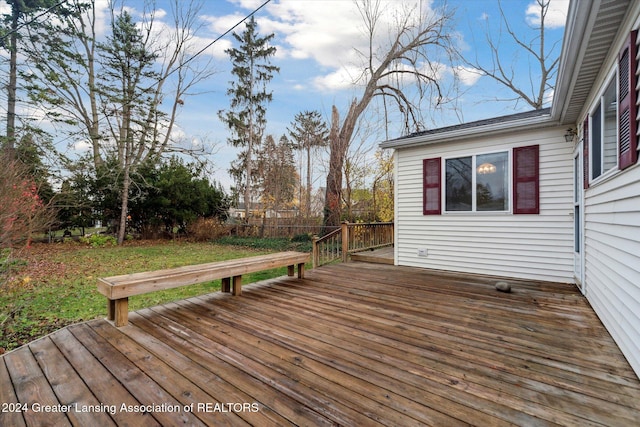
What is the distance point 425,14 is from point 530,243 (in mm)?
8593

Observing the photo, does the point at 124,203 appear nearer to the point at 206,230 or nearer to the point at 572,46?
the point at 206,230

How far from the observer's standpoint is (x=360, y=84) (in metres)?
10.4

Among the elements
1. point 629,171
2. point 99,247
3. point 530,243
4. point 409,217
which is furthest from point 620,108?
point 99,247

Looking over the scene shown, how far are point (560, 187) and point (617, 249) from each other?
8.41 ft

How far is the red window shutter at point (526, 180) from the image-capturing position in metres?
4.51

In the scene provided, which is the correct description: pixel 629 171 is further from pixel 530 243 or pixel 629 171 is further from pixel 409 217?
pixel 409 217

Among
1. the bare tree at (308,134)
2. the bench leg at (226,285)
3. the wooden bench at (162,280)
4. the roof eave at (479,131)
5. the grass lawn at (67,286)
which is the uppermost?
the bare tree at (308,134)

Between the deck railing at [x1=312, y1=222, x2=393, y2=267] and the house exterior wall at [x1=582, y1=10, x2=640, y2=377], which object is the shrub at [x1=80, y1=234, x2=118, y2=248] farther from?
A: the house exterior wall at [x1=582, y1=10, x2=640, y2=377]

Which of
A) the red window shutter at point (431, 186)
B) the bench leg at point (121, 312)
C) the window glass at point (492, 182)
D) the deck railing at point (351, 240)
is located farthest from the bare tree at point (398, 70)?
the bench leg at point (121, 312)

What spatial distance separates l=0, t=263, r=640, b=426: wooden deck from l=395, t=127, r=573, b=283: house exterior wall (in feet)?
4.15

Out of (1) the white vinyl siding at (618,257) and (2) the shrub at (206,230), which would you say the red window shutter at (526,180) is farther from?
(2) the shrub at (206,230)

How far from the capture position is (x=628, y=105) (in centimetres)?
199

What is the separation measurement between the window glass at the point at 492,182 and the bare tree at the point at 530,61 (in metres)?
7.22

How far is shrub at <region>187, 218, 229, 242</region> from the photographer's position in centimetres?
1230
